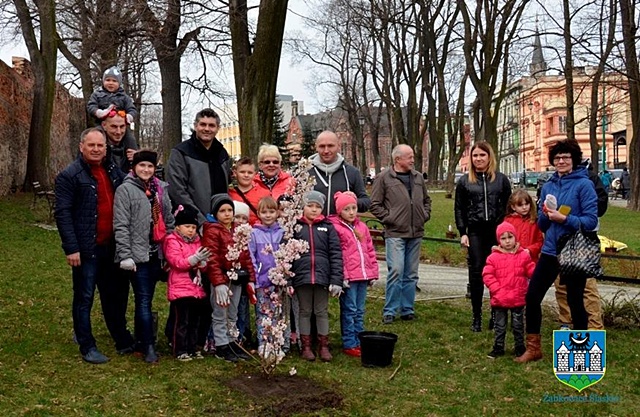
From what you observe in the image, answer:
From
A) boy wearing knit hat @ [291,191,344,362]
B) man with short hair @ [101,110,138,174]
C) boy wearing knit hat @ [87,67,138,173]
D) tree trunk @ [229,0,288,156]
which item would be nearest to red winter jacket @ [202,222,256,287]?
boy wearing knit hat @ [291,191,344,362]

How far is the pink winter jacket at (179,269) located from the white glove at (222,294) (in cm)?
18

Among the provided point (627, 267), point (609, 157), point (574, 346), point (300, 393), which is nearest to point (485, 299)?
point (627, 267)

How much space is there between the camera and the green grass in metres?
4.61

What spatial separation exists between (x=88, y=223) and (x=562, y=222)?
377cm

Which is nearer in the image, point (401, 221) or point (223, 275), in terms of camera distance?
point (223, 275)

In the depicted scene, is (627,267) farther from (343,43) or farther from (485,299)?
(343,43)

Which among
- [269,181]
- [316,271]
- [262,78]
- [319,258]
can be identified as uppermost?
[262,78]

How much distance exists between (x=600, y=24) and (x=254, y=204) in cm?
1850

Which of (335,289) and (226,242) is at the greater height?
(226,242)

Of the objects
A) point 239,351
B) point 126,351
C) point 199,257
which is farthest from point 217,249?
point 126,351

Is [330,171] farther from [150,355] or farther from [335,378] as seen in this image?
[150,355]

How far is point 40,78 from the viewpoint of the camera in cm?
1978

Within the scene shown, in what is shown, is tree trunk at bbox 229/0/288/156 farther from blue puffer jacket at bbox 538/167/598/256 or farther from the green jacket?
blue puffer jacket at bbox 538/167/598/256

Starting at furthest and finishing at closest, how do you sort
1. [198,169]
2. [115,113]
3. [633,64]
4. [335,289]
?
[633,64], [115,113], [198,169], [335,289]
